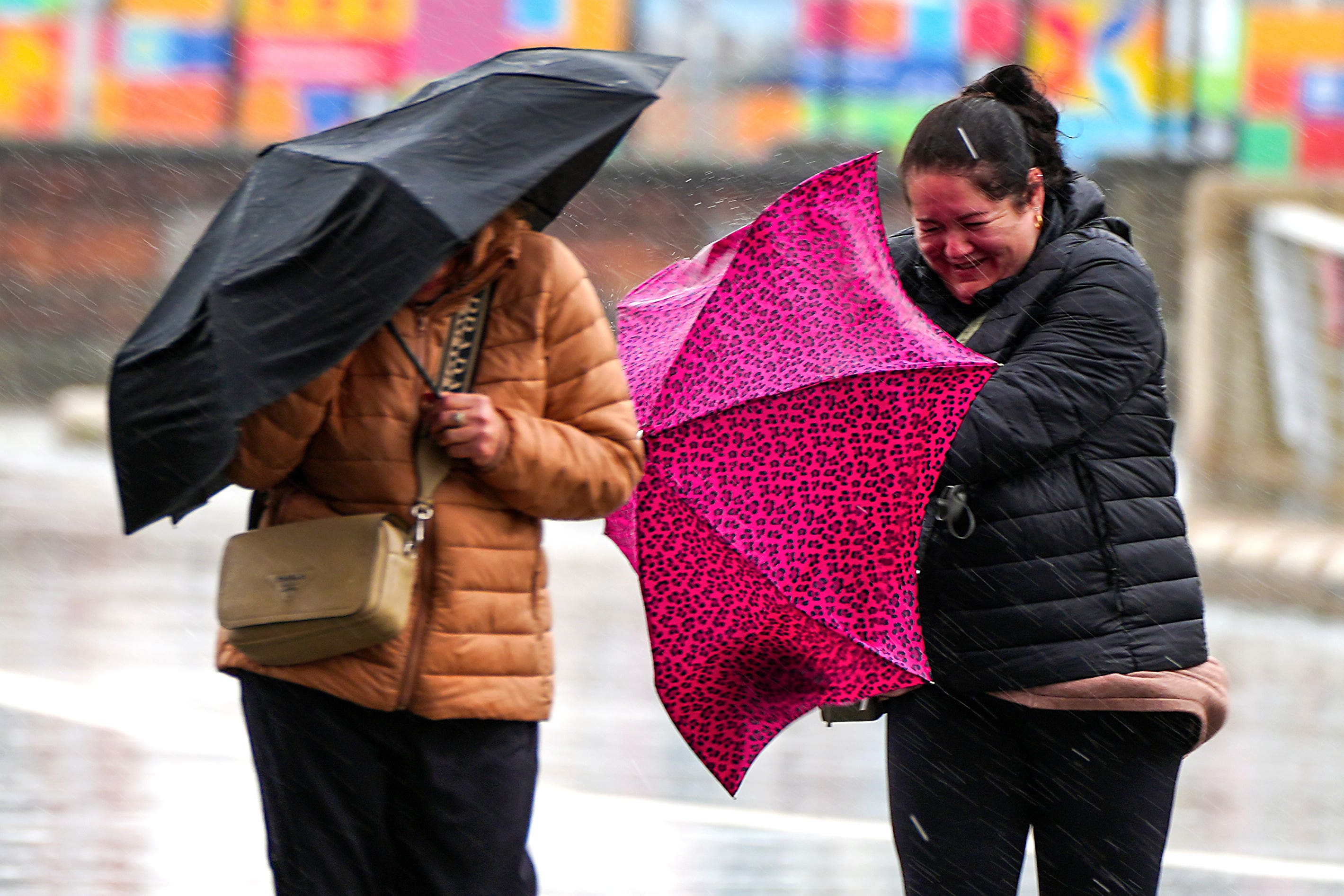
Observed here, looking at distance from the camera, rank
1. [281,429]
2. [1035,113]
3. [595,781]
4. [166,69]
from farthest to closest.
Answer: [166,69] → [595,781] → [1035,113] → [281,429]

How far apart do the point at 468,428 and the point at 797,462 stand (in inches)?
23.1

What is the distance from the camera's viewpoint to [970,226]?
10.6 ft

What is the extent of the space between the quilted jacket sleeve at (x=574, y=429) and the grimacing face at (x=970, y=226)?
1.96ft

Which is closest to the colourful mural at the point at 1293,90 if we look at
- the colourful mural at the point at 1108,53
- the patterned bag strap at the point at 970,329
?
the colourful mural at the point at 1108,53

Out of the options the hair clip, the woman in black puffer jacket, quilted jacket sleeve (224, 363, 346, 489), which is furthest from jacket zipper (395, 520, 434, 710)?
the hair clip

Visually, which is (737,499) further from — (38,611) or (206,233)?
(38,611)

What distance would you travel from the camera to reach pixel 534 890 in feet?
10.9

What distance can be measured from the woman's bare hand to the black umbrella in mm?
226

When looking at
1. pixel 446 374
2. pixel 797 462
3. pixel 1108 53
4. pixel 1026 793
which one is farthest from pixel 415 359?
pixel 1108 53

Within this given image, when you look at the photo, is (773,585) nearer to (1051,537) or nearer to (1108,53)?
(1051,537)

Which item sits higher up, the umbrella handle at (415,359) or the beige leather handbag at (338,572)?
the umbrella handle at (415,359)

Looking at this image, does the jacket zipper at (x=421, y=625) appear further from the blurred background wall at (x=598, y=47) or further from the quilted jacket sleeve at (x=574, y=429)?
the blurred background wall at (x=598, y=47)

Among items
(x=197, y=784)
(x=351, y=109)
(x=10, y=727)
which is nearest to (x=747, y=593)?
(x=197, y=784)

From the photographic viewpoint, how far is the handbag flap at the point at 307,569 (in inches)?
118
